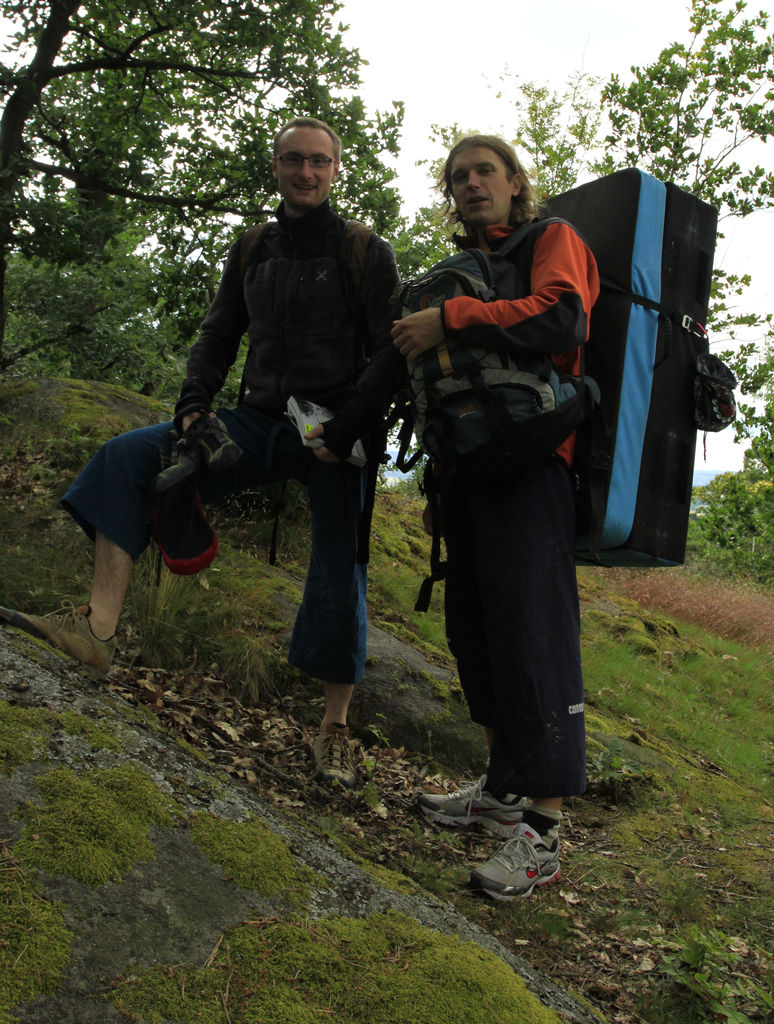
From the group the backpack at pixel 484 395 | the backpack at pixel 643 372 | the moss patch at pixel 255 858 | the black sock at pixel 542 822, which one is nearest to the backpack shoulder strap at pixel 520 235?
the backpack at pixel 484 395

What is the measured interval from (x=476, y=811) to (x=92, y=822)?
79.6 inches

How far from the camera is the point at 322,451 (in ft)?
11.0

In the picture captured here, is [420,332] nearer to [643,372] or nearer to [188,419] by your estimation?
[643,372]

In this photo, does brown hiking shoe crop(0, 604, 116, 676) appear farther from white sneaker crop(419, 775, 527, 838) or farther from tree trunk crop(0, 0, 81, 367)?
tree trunk crop(0, 0, 81, 367)

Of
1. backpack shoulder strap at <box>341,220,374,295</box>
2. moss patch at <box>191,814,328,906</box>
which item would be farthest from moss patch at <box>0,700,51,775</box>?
backpack shoulder strap at <box>341,220,374,295</box>

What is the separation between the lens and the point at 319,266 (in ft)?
11.6

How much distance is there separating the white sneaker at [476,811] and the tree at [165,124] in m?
4.90

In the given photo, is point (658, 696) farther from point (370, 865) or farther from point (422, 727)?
point (370, 865)

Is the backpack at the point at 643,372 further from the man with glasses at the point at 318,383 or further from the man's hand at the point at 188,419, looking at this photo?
the man's hand at the point at 188,419

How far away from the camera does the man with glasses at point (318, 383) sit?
338 centimetres

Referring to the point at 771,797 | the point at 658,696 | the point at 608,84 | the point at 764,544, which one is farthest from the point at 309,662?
the point at 764,544

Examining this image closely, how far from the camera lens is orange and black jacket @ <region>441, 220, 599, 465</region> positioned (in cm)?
271

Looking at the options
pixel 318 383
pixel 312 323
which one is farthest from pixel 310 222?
pixel 318 383

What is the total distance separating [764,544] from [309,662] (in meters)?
22.4
